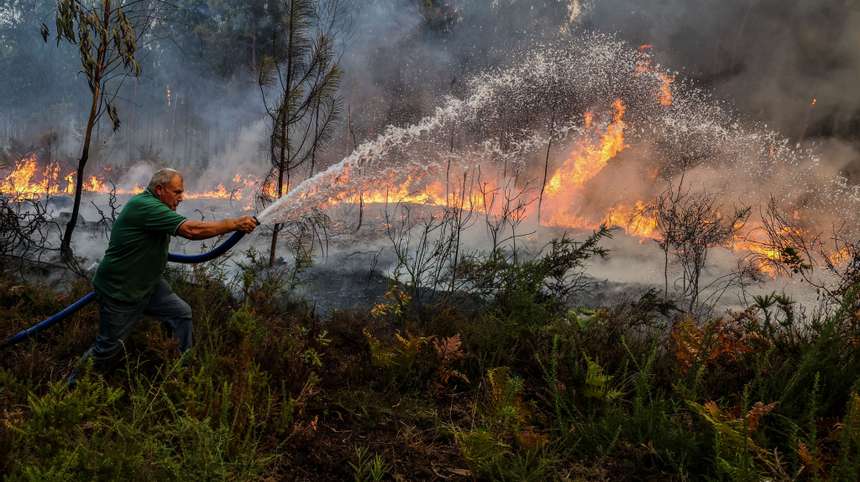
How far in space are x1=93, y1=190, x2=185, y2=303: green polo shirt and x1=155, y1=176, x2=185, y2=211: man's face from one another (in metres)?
0.06

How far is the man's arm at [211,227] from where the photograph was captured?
3160 mm

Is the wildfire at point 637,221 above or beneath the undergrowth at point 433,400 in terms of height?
above

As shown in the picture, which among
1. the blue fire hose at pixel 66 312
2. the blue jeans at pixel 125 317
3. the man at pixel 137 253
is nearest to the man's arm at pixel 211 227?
the man at pixel 137 253

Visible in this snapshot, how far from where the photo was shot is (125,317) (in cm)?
338

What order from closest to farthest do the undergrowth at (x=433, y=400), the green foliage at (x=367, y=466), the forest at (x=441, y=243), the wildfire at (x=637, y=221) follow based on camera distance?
1. the undergrowth at (x=433, y=400)
2. the green foliage at (x=367, y=466)
3. the forest at (x=441, y=243)
4. the wildfire at (x=637, y=221)

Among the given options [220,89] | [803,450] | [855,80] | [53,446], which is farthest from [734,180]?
[220,89]

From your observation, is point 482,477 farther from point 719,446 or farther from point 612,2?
point 612,2

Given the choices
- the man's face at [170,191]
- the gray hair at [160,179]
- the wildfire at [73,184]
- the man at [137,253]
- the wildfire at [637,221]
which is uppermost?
the wildfire at [73,184]

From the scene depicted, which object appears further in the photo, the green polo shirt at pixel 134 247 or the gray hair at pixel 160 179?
the gray hair at pixel 160 179

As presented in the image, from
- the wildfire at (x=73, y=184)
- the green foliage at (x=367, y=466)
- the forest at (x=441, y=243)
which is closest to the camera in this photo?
the green foliage at (x=367, y=466)

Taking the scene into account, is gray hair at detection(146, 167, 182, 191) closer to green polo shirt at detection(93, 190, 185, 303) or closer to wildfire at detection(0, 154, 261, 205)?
green polo shirt at detection(93, 190, 185, 303)

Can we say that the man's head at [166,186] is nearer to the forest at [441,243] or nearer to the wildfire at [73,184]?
the forest at [441,243]

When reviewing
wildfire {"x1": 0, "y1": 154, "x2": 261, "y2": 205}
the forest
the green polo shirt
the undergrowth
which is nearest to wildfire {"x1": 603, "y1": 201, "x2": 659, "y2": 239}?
the forest

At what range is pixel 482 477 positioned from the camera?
272cm
